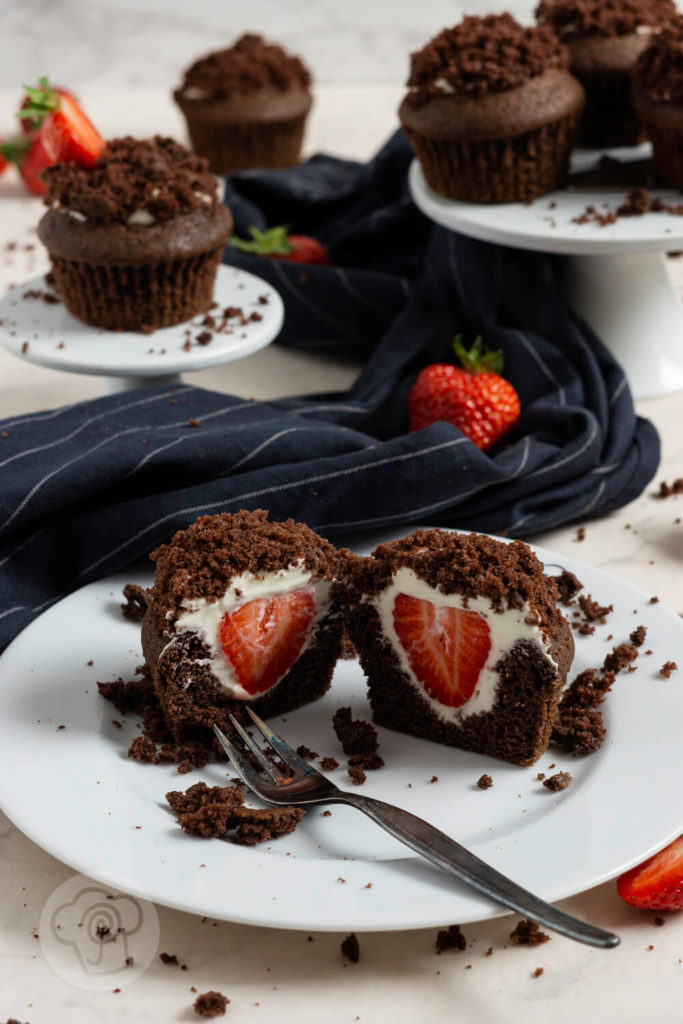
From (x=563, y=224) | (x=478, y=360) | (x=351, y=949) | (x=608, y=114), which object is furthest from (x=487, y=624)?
(x=608, y=114)

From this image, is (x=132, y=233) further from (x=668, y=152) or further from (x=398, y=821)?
(x=398, y=821)

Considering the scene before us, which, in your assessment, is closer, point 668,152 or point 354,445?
point 354,445

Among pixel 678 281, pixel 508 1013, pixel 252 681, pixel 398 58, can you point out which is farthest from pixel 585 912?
pixel 398 58

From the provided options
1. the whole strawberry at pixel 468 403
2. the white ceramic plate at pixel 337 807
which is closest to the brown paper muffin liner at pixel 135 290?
the whole strawberry at pixel 468 403

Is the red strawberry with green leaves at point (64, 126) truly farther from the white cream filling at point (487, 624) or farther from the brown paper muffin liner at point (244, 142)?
the brown paper muffin liner at point (244, 142)

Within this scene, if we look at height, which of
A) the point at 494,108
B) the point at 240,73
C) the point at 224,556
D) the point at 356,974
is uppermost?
the point at 494,108

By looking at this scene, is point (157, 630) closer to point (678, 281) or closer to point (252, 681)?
point (252, 681)
